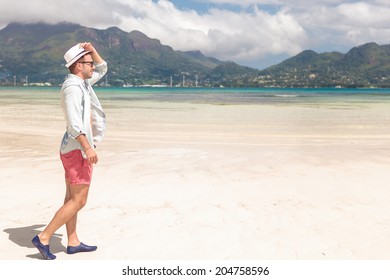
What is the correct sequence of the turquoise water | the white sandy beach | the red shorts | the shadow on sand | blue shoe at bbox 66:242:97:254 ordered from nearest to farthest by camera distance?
the red shorts < blue shoe at bbox 66:242:97:254 < the white sandy beach < the shadow on sand < the turquoise water

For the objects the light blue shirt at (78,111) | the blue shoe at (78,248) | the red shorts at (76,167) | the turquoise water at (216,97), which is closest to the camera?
the light blue shirt at (78,111)

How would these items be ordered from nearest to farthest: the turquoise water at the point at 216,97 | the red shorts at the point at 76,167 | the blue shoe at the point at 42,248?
the red shorts at the point at 76,167, the blue shoe at the point at 42,248, the turquoise water at the point at 216,97

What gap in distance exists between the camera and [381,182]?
27.0 feet

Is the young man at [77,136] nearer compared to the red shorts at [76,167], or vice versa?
the young man at [77,136]

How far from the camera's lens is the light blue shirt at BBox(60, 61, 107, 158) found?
177 inches

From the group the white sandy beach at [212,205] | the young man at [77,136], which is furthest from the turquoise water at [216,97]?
the young man at [77,136]

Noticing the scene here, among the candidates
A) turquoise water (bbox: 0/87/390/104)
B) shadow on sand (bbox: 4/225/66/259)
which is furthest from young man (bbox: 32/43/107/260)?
turquoise water (bbox: 0/87/390/104)

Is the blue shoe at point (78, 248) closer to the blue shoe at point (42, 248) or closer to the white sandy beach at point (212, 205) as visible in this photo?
the white sandy beach at point (212, 205)

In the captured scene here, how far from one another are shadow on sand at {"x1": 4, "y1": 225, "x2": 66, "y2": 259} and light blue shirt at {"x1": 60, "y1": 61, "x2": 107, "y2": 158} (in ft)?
4.61

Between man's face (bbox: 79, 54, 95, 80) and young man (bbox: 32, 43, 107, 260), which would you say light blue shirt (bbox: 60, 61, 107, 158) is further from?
man's face (bbox: 79, 54, 95, 80)

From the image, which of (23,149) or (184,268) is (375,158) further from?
(23,149)

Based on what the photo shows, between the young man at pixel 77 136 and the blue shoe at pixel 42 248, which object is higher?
the young man at pixel 77 136

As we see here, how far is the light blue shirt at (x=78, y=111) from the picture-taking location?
14.8 feet

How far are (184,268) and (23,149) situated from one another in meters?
10.1
